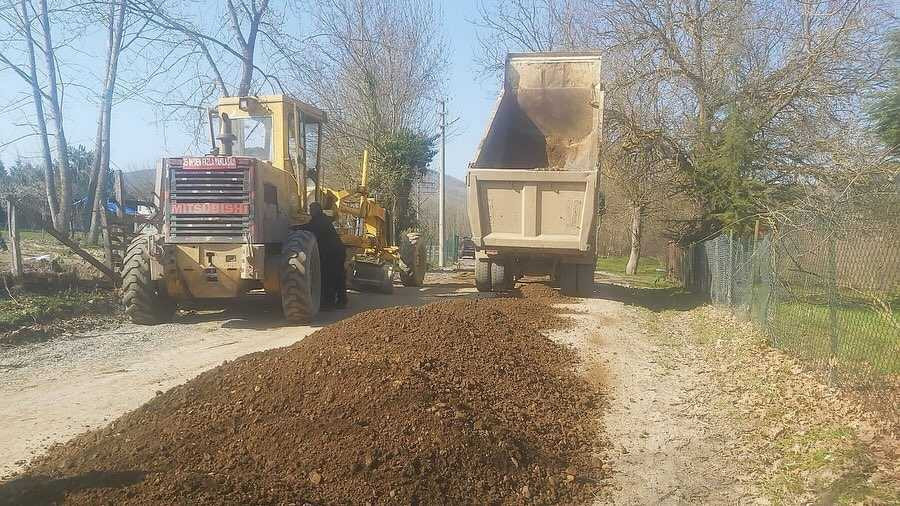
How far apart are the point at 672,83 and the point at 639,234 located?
10.6 metres

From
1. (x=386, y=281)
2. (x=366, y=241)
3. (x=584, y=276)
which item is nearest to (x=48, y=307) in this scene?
(x=386, y=281)

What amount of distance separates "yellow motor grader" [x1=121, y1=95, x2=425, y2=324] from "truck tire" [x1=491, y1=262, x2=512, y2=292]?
387 centimetres

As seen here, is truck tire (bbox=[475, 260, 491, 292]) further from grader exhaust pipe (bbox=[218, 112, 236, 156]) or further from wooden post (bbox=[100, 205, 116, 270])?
wooden post (bbox=[100, 205, 116, 270])

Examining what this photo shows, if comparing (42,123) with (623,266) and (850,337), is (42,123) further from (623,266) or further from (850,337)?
(623,266)

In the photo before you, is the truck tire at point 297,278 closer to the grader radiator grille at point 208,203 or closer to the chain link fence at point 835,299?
the grader radiator grille at point 208,203

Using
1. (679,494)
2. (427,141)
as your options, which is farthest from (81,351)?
(427,141)

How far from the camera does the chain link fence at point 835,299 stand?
5.77 meters

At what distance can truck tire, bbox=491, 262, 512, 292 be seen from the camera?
1307 centimetres

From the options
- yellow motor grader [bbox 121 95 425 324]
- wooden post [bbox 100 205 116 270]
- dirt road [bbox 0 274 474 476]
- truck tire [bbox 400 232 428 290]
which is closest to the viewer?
dirt road [bbox 0 274 474 476]

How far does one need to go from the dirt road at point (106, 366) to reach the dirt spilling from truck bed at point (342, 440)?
2.29 ft

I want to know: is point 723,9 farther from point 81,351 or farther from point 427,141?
point 81,351

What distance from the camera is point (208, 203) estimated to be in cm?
922

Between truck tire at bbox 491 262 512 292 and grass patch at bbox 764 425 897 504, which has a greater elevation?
truck tire at bbox 491 262 512 292

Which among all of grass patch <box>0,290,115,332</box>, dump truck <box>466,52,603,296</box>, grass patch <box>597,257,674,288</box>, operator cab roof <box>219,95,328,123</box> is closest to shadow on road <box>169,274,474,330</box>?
grass patch <box>0,290,115,332</box>
